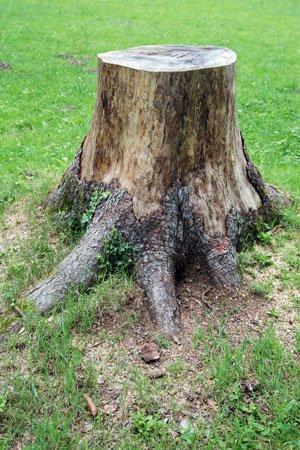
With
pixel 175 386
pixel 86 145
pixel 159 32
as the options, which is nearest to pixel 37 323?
pixel 175 386

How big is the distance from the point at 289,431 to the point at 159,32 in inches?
533

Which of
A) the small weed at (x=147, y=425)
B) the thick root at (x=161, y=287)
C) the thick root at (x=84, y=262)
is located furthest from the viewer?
the thick root at (x=84, y=262)

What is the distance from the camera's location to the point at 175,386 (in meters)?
2.85

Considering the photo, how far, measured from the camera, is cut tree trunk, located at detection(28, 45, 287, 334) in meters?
3.43

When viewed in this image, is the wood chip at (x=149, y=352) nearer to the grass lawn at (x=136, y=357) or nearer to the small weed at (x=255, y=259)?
the grass lawn at (x=136, y=357)

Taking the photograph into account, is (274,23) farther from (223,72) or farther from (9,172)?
(223,72)

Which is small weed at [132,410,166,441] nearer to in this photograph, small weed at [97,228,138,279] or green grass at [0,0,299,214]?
small weed at [97,228,138,279]

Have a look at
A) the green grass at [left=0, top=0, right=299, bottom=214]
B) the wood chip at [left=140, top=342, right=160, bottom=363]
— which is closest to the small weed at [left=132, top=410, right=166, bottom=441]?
the wood chip at [left=140, top=342, right=160, bottom=363]

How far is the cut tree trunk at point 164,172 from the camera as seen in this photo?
3.43 m

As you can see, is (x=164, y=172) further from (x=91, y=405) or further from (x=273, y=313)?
(x=91, y=405)

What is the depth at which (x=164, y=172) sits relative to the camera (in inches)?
141

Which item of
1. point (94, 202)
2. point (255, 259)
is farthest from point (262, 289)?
point (94, 202)

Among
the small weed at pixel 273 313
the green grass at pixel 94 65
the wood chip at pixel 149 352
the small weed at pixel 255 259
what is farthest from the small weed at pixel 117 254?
the green grass at pixel 94 65

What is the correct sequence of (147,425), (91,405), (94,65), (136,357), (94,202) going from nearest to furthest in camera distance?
1. (147,425)
2. (91,405)
3. (136,357)
4. (94,202)
5. (94,65)
